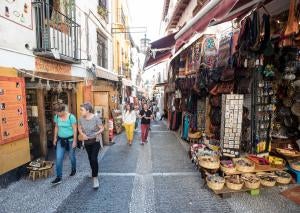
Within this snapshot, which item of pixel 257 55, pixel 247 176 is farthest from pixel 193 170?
pixel 257 55

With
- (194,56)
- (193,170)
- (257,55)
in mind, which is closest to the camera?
(257,55)

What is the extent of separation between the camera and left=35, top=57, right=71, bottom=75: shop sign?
19.1 feet

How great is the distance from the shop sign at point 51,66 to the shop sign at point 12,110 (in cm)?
84

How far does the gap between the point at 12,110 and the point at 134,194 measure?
317 centimetres

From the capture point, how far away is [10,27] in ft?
15.7

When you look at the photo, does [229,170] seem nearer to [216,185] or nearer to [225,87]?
[216,185]

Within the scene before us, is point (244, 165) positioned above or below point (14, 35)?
below

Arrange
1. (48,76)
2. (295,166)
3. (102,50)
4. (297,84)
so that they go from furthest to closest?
(102,50) → (48,76) → (297,84) → (295,166)

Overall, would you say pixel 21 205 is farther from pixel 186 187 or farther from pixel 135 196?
pixel 186 187

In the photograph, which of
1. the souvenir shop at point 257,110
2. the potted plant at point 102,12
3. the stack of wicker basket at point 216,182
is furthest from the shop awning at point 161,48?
the stack of wicker basket at point 216,182

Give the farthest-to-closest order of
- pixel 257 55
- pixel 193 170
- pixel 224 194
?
pixel 193 170 → pixel 257 55 → pixel 224 194

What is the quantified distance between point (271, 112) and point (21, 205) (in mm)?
5282

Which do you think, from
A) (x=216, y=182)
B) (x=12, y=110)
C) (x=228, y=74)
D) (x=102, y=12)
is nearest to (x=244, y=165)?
(x=216, y=182)

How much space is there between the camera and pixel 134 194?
A: 4.31 m
